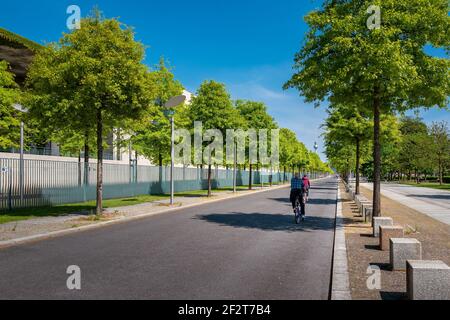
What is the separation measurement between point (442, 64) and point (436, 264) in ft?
28.1

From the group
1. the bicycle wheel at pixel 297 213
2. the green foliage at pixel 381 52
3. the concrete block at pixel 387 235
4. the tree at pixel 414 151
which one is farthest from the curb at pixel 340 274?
the tree at pixel 414 151

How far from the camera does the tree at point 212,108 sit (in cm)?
2897

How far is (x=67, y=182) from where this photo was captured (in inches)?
844

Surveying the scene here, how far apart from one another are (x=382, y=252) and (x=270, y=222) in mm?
6118

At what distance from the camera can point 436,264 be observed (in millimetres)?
5281

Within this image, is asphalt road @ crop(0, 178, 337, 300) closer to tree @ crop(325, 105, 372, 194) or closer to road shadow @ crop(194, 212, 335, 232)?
road shadow @ crop(194, 212, 335, 232)

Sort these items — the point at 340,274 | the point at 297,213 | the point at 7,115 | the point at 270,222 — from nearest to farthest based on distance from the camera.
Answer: the point at 340,274, the point at 297,213, the point at 270,222, the point at 7,115

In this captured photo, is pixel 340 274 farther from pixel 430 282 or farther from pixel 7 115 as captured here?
pixel 7 115

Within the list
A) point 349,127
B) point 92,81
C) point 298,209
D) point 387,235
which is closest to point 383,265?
point 387,235

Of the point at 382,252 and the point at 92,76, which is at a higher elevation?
the point at 92,76

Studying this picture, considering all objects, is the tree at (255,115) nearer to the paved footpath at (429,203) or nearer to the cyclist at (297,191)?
the paved footpath at (429,203)

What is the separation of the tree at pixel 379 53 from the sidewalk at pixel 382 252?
164 cm

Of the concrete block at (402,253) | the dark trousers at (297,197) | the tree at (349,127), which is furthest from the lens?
the tree at (349,127)
